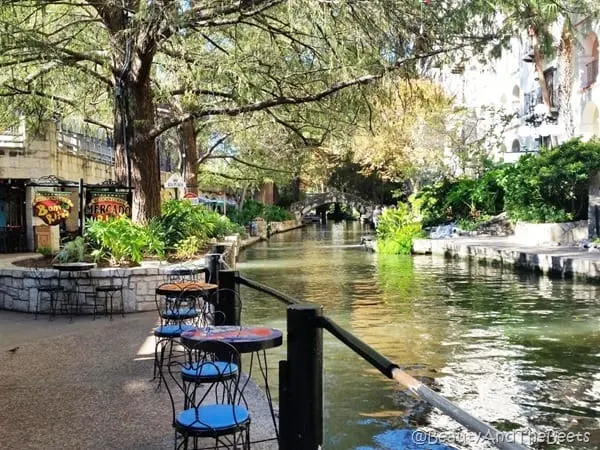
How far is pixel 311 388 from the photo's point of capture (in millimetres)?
3812

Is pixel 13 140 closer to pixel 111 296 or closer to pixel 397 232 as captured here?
pixel 111 296

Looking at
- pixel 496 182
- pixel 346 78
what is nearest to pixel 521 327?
pixel 346 78

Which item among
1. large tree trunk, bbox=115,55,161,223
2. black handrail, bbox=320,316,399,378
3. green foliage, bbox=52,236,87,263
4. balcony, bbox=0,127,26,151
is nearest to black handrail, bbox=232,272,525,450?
black handrail, bbox=320,316,399,378

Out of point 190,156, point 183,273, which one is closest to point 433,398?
point 183,273

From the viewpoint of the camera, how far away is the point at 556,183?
24.1 metres

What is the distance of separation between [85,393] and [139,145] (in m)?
8.14

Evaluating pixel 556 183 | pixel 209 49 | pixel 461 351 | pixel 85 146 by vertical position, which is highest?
pixel 209 49

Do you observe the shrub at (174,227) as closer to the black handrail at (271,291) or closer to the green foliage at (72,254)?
the green foliage at (72,254)

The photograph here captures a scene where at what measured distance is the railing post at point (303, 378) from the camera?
3795 millimetres

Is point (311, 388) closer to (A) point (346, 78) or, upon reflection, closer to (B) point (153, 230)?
(A) point (346, 78)

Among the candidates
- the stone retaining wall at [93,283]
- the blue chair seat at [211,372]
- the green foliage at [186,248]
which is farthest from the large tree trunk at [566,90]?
the blue chair seat at [211,372]

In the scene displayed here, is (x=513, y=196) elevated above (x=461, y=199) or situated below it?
below

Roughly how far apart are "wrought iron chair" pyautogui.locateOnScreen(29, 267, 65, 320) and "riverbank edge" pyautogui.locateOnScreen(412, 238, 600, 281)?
1223 centimetres

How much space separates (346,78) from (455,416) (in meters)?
9.47
